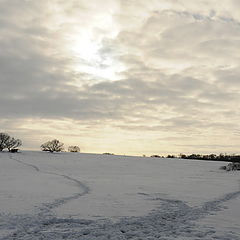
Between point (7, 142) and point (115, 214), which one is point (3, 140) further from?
point (115, 214)

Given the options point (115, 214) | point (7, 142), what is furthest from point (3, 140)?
point (115, 214)

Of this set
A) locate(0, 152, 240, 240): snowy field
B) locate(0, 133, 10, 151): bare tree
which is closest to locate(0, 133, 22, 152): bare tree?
locate(0, 133, 10, 151): bare tree

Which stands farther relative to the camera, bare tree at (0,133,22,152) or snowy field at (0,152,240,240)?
bare tree at (0,133,22,152)

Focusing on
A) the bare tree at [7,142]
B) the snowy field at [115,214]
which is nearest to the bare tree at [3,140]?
the bare tree at [7,142]

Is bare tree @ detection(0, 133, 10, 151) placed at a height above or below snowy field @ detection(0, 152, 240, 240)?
above

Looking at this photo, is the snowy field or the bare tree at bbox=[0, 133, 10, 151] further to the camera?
the bare tree at bbox=[0, 133, 10, 151]

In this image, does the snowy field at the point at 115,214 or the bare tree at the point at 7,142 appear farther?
the bare tree at the point at 7,142

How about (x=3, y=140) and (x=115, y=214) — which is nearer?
(x=115, y=214)

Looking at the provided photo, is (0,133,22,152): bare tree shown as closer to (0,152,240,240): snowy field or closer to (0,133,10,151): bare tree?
(0,133,10,151): bare tree

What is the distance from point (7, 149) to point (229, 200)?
5568 cm

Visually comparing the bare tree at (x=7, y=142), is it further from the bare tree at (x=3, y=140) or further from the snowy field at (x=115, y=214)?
the snowy field at (x=115, y=214)

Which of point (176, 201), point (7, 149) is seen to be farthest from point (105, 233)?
point (7, 149)

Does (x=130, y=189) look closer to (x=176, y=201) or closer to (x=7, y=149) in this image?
(x=176, y=201)

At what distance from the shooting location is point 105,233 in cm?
779
